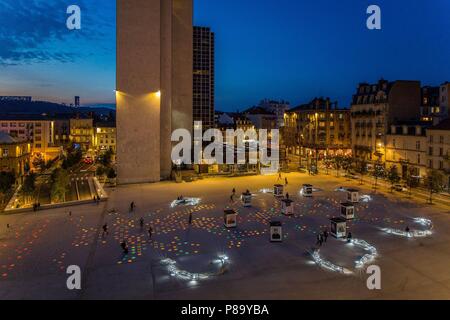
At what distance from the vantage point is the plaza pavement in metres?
17.2

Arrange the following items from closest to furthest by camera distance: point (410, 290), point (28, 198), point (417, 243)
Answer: point (410, 290) → point (417, 243) → point (28, 198)

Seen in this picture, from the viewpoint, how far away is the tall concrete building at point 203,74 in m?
86.2

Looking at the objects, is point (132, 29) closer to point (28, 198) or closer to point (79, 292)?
point (28, 198)

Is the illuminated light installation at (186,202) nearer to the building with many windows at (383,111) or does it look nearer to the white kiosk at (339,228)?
the white kiosk at (339,228)

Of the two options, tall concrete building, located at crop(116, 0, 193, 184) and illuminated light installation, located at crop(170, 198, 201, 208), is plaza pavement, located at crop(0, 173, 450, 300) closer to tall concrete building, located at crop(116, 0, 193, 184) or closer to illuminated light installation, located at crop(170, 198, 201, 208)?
illuminated light installation, located at crop(170, 198, 201, 208)

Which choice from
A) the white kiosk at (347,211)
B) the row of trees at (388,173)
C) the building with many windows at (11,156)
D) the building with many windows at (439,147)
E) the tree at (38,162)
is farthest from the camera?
the tree at (38,162)

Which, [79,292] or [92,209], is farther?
[92,209]

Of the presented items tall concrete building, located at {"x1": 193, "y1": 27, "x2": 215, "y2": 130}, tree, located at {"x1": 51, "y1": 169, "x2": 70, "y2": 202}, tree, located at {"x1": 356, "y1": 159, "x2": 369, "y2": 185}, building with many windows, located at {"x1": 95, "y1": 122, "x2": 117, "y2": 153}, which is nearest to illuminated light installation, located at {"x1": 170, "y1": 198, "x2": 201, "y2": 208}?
tree, located at {"x1": 51, "y1": 169, "x2": 70, "y2": 202}

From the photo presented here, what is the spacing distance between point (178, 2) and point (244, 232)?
162ft

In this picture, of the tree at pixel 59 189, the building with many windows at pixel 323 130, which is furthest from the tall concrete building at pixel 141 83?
the building with many windows at pixel 323 130

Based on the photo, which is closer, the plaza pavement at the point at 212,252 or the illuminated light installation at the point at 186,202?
the plaza pavement at the point at 212,252

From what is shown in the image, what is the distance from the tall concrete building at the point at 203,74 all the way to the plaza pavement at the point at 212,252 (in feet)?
169
